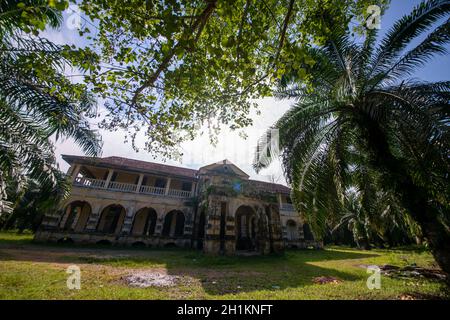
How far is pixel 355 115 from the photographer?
19.6 feet

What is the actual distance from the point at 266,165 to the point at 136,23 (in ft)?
17.5

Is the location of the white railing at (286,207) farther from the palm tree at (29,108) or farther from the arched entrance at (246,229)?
the palm tree at (29,108)

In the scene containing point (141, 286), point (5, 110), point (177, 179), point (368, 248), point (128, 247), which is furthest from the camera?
point (368, 248)

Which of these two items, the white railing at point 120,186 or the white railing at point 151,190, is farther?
the white railing at point 151,190

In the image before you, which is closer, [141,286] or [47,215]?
[141,286]

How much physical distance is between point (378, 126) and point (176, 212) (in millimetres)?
18341

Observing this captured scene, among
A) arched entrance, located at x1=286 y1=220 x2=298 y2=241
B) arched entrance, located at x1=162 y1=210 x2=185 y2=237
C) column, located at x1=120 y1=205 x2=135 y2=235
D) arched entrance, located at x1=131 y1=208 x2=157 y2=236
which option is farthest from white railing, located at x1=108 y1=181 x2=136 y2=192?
arched entrance, located at x1=286 y1=220 x2=298 y2=241

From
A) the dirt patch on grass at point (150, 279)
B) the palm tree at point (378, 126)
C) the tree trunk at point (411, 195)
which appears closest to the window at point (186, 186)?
the dirt patch on grass at point (150, 279)

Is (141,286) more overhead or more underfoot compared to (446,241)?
more underfoot

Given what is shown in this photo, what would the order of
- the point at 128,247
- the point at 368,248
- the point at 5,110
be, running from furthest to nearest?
the point at 368,248
the point at 128,247
the point at 5,110

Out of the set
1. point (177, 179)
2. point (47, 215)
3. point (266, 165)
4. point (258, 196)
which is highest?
point (177, 179)

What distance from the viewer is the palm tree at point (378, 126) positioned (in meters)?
4.51
